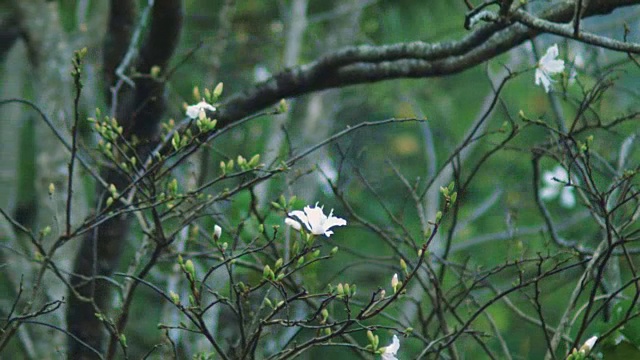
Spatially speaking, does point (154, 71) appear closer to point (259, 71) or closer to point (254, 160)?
point (254, 160)

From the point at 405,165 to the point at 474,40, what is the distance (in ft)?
26.5

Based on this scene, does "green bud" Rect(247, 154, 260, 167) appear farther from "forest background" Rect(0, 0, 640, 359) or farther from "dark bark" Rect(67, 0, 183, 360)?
"dark bark" Rect(67, 0, 183, 360)

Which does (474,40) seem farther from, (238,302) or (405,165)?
(405,165)

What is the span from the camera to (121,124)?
3.79 metres

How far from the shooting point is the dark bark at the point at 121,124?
3.61m

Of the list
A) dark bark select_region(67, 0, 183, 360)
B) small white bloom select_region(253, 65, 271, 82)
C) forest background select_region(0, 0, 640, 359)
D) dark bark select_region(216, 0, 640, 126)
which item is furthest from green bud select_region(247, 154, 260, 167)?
small white bloom select_region(253, 65, 271, 82)

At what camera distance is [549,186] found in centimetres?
640

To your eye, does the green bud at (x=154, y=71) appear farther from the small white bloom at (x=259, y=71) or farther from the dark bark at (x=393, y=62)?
the small white bloom at (x=259, y=71)

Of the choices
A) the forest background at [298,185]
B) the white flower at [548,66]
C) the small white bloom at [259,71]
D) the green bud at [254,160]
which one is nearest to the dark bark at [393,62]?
the forest background at [298,185]

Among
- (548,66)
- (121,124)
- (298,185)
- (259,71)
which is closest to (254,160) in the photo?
(548,66)

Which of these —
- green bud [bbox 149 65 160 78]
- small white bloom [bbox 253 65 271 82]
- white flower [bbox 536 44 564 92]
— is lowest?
white flower [bbox 536 44 564 92]

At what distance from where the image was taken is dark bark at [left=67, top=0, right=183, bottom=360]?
3.61 metres

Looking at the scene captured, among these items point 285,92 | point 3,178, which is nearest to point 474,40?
point 285,92

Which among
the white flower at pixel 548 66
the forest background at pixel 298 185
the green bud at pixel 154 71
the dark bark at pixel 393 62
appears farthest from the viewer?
the green bud at pixel 154 71
